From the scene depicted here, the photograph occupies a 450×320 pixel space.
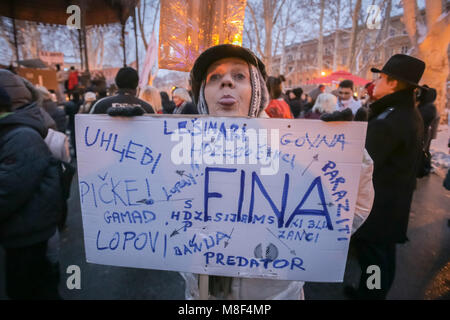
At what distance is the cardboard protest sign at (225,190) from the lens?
1.04 metres

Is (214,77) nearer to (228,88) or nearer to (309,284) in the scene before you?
(228,88)

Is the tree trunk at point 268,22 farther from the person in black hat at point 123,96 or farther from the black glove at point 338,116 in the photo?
the black glove at point 338,116

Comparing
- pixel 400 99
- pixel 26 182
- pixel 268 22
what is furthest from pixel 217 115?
pixel 268 22

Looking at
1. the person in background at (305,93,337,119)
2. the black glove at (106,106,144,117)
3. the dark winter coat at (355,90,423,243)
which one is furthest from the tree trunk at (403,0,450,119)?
the black glove at (106,106,144,117)

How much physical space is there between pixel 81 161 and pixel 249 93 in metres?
0.83

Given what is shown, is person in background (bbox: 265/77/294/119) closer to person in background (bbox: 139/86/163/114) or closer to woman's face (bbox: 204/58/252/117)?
person in background (bbox: 139/86/163/114)

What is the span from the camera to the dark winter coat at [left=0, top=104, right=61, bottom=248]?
1489mm

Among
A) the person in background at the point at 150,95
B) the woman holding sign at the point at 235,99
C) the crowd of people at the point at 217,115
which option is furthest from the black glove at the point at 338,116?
the person in background at the point at 150,95

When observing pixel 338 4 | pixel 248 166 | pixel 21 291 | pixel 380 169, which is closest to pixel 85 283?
pixel 21 291

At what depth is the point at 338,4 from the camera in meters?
19.2

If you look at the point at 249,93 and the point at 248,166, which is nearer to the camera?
the point at 248,166

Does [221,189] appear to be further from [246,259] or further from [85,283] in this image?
[85,283]

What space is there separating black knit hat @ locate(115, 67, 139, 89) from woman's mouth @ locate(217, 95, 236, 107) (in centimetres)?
234

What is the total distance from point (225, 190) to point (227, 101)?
0.42m
